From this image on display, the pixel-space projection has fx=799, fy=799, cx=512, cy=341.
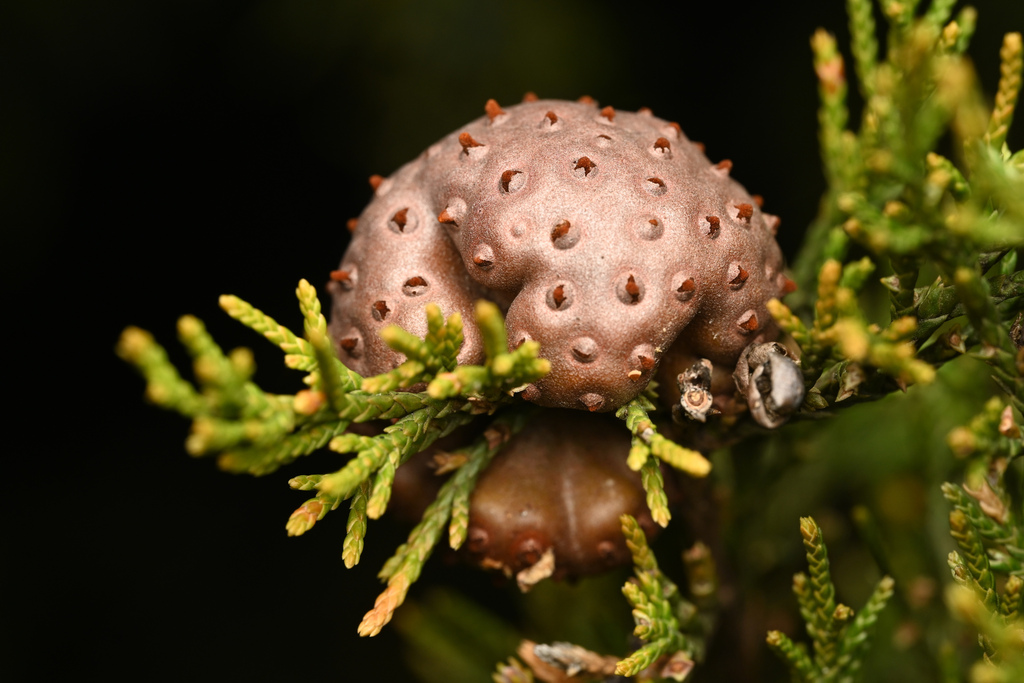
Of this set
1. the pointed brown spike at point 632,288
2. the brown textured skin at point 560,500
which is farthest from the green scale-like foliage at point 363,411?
the pointed brown spike at point 632,288

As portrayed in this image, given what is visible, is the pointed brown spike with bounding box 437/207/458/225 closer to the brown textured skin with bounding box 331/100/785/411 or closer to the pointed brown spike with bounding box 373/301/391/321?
the brown textured skin with bounding box 331/100/785/411

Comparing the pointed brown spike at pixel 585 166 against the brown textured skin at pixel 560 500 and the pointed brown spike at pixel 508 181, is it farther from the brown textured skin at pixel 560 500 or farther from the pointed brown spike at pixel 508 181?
the brown textured skin at pixel 560 500

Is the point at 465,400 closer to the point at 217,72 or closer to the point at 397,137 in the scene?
the point at 397,137

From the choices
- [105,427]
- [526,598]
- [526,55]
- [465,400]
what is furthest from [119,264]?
[465,400]

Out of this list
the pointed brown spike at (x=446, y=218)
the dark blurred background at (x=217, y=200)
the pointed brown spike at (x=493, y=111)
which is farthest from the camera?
the dark blurred background at (x=217, y=200)

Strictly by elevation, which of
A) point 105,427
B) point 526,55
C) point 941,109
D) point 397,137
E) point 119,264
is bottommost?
point 105,427

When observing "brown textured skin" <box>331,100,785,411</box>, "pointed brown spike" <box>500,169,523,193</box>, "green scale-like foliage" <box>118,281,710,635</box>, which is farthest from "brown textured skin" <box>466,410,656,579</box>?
"pointed brown spike" <box>500,169,523,193</box>

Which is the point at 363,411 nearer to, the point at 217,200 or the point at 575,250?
the point at 575,250
